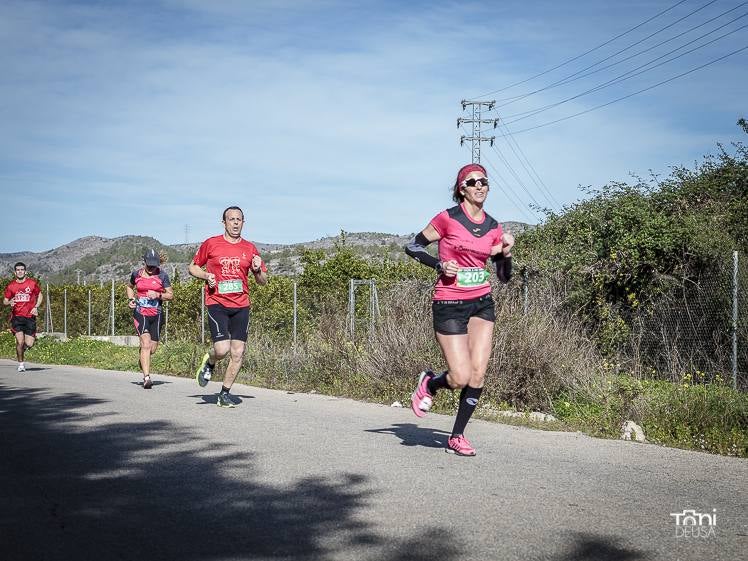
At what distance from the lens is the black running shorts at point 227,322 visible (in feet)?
34.7

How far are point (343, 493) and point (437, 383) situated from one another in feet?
6.76

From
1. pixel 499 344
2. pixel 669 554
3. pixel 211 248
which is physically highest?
pixel 211 248

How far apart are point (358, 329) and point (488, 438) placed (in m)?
6.97

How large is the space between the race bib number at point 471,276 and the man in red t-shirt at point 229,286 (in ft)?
13.1

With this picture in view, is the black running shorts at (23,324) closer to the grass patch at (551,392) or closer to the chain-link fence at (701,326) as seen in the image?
the grass patch at (551,392)

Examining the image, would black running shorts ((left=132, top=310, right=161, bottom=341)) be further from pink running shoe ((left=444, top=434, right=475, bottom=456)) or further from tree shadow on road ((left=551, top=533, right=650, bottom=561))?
tree shadow on road ((left=551, top=533, right=650, bottom=561))

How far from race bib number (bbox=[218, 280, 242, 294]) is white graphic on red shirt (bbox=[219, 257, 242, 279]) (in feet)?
0.26

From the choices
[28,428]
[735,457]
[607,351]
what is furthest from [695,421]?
[28,428]

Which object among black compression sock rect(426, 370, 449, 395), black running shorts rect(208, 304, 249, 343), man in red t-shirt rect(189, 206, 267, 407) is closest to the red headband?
black compression sock rect(426, 370, 449, 395)

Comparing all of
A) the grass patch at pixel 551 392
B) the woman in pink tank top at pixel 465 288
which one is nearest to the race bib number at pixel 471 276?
the woman in pink tank top at pixel 465 288

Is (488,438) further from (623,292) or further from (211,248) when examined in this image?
(623,292)

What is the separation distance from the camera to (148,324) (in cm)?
1385

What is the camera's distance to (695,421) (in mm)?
8281

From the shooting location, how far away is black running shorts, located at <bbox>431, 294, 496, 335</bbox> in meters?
7.12
